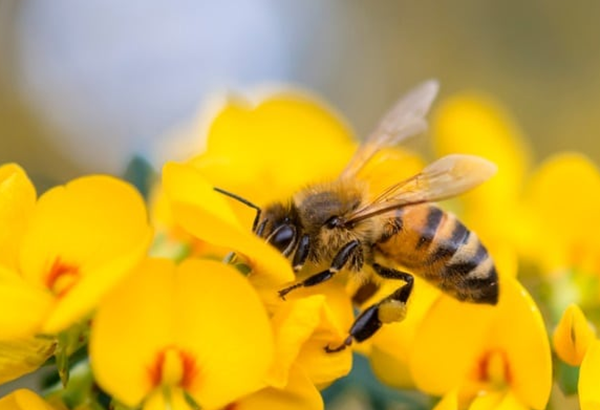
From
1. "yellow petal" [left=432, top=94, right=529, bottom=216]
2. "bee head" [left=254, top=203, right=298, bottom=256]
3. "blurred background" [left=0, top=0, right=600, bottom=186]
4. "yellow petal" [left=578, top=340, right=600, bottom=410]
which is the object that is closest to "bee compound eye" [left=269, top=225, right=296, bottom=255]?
"bee head" [left=254, top=203, right=298, bottom=256]

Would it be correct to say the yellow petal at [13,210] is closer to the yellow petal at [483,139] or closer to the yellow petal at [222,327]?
the yellow petal at [222,327]

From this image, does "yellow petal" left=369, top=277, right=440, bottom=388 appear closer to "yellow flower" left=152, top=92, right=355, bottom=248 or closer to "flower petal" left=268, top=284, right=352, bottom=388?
"flower petal" left=268, top=284, right=352, bottom=388

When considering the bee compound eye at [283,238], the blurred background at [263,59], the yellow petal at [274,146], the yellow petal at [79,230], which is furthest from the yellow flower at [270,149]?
the blurred background at [263,59]

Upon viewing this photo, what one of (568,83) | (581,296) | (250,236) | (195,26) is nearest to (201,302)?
(250,236)

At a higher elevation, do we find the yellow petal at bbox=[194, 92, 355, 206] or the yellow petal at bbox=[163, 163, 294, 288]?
the yellow petal at bbox=[163, 163, 294, 288]

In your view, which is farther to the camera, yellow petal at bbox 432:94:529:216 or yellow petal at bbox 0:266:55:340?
yellow petal at bbox 432:94:529:216

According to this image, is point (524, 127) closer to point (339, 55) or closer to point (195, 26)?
point (339, 55)
